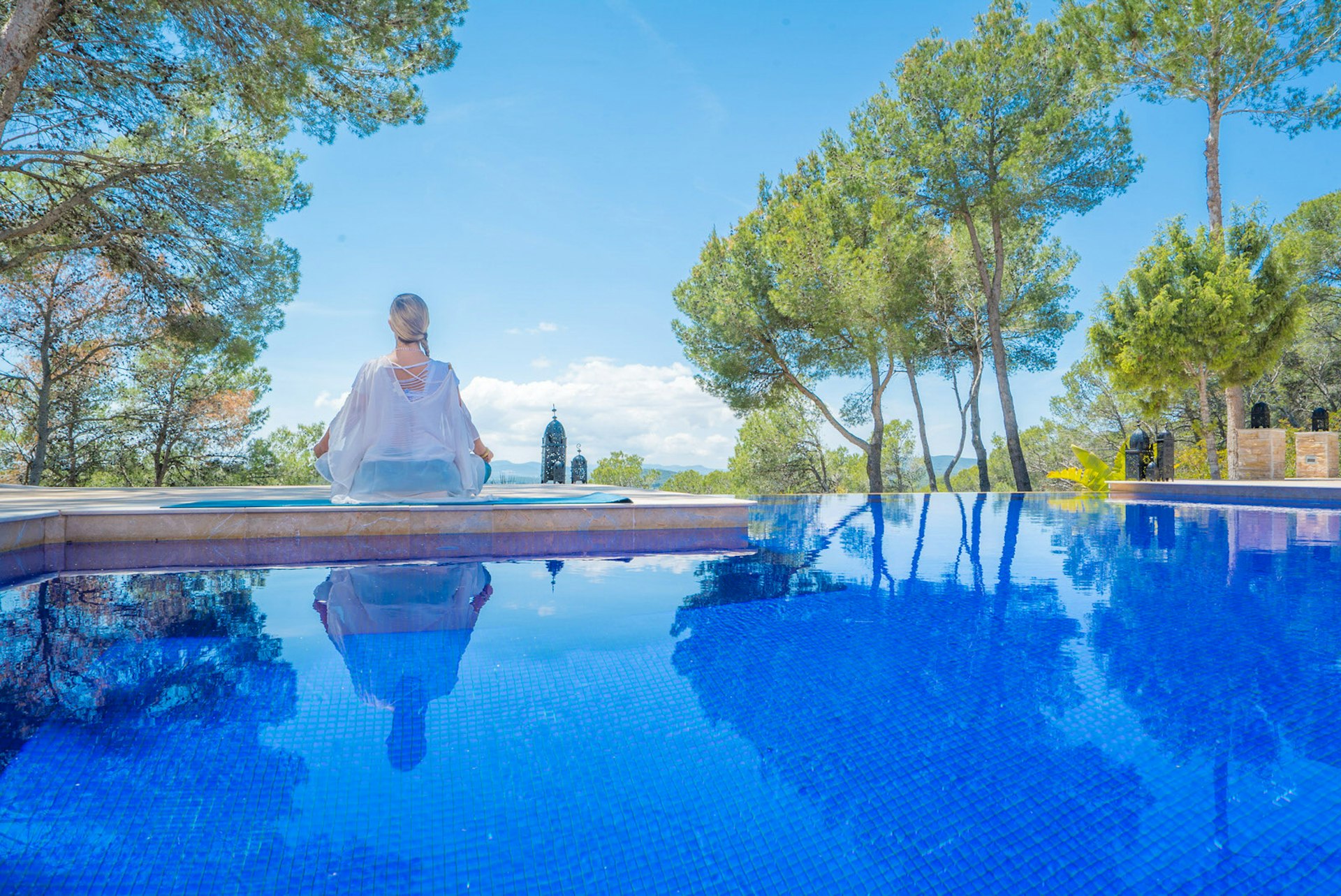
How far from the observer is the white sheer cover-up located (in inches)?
194

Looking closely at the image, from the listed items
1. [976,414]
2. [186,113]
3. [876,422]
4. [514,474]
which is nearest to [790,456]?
[976,414]

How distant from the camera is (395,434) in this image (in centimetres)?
497

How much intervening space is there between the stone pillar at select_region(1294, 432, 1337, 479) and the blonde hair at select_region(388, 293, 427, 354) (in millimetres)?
15645

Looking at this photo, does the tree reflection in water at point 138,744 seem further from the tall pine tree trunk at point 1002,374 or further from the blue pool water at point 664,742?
the tall pine tree trunk at point 1002,374

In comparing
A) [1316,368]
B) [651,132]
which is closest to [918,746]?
[651,132]

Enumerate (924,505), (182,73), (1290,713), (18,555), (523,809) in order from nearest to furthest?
(523,809) < (1290,713) < (18,555) < (182,73) < (924,505)

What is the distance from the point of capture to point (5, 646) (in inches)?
100

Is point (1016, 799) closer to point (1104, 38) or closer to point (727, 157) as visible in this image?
point (1104, 38)

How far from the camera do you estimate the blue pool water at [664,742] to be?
1286 mm

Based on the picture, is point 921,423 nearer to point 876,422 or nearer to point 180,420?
point 876,422

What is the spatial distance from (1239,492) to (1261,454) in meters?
3.57

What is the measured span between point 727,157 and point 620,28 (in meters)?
6.12

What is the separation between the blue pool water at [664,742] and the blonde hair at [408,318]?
2059 mm

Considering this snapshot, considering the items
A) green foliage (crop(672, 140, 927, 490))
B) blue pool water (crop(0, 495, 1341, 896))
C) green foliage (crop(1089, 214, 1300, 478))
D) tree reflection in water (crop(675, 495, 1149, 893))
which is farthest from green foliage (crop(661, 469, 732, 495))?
blue pool water (crop(0, 495, 1341, 896))
